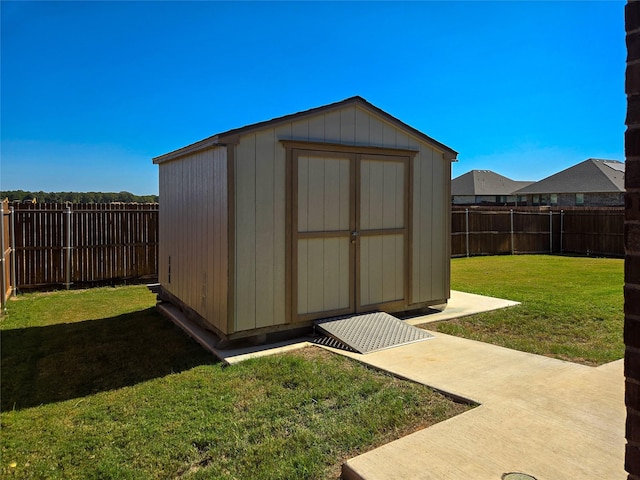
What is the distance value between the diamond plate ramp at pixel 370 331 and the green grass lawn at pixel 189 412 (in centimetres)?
38

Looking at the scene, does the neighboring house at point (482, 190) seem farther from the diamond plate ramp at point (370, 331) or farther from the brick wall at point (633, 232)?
the brick wall at point (633, 232)

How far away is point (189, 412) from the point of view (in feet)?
10.9

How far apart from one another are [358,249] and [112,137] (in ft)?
41.8

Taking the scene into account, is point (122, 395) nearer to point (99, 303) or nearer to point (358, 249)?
point (358, 249)

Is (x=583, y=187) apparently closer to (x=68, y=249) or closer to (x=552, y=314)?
(x=552, y=314)

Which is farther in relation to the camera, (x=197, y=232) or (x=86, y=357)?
(x=197, y=232)

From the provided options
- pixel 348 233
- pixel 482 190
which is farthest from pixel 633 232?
pixel 482 190

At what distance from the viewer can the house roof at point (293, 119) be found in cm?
476

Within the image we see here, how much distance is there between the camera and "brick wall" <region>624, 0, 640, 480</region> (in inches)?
46.7

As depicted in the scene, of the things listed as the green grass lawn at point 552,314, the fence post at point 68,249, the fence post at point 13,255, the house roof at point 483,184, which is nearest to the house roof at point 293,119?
the green grass lawn at point 552,314

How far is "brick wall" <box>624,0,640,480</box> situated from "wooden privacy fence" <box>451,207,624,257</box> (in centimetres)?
1477

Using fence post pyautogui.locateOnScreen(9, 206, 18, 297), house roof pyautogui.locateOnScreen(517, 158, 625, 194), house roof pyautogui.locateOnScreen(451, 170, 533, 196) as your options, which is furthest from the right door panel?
house roof pyautogui.locateOnScreen(451, 170, 533, 196)

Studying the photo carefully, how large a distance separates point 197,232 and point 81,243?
213 inches

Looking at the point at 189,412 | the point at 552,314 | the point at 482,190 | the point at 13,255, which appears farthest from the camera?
the point at 482,190
